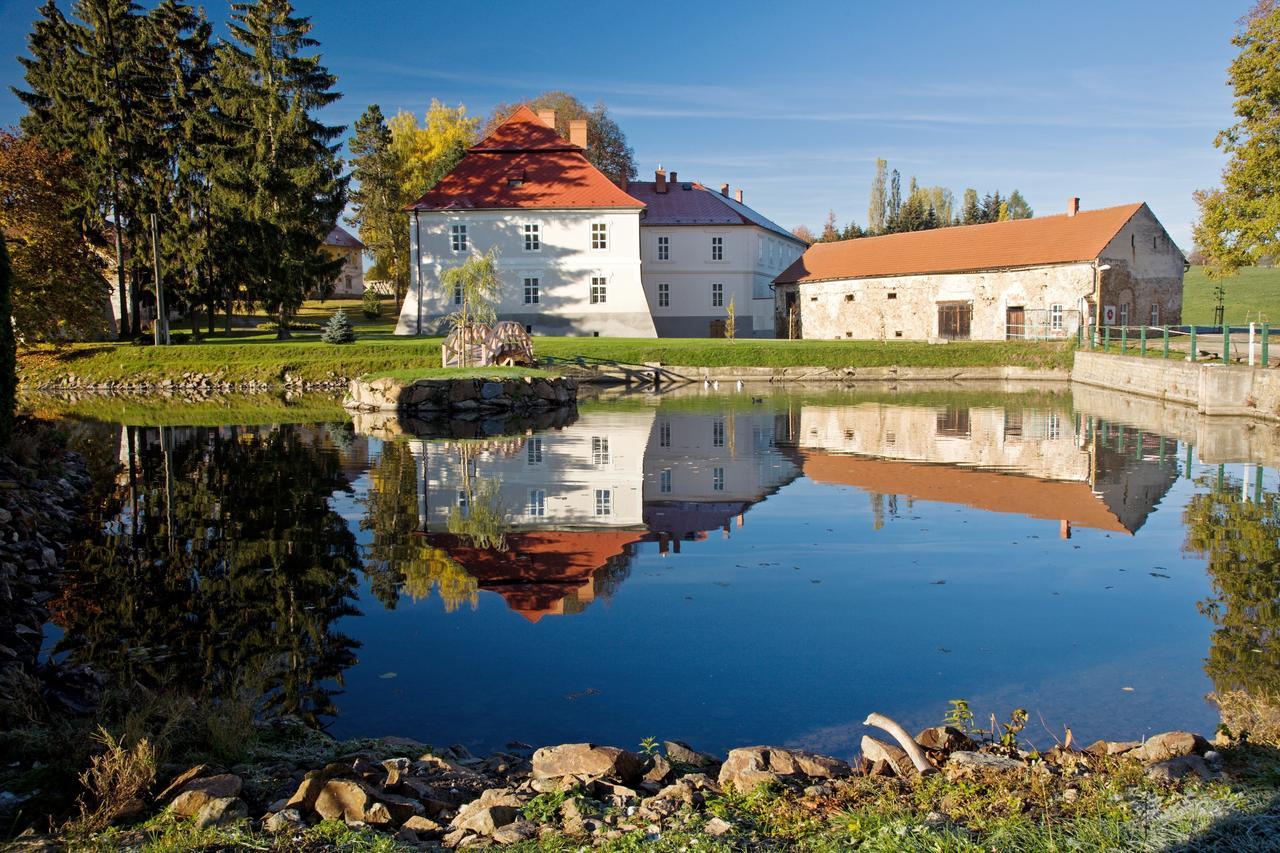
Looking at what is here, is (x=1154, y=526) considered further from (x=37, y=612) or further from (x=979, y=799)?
(x=37, y=612)

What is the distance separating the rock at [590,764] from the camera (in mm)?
4270

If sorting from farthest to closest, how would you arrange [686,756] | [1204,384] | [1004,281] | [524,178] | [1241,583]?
[524,178] → [1004,281] → [1204,384] → [1241,583] → [686,756]

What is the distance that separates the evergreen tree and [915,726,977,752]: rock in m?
37.1

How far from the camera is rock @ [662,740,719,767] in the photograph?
15.2 feet

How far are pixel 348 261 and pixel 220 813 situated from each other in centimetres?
7830

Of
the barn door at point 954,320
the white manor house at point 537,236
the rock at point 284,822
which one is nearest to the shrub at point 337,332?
the white manor house at point 537,236

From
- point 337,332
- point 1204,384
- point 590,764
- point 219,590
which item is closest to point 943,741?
point 590,764

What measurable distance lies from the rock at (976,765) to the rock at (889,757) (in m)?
0.18

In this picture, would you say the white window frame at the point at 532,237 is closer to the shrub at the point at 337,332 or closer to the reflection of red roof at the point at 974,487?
the shrub at the point at 337,332

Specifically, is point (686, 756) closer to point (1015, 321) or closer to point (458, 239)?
point (458, 239)

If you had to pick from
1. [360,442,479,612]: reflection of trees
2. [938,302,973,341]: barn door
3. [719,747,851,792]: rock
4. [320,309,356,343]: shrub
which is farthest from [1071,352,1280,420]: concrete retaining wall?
[320,309,356,343]: shrub

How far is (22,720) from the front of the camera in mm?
5066

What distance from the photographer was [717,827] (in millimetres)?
3676

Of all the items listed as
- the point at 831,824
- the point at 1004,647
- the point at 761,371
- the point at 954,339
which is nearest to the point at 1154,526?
the point at 1004,647
